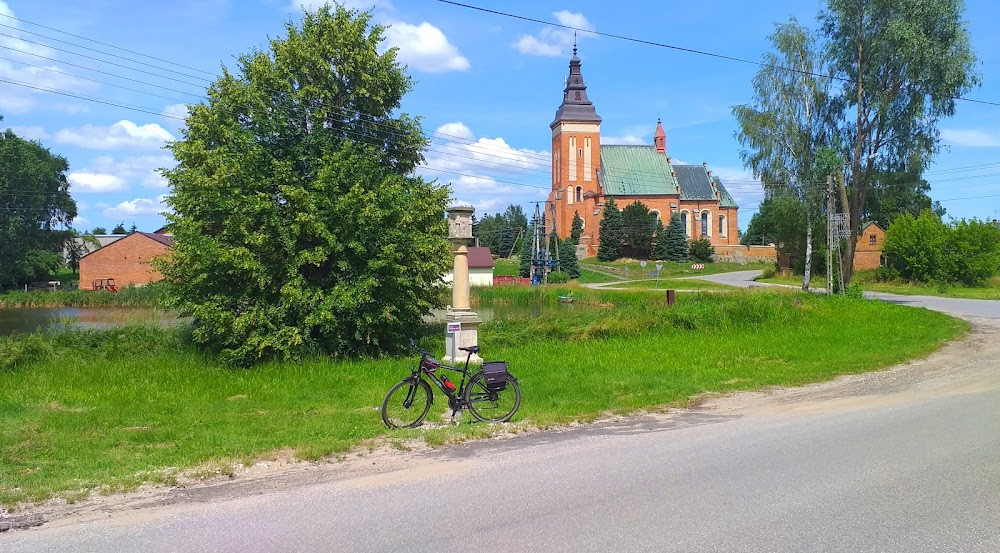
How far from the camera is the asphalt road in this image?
461cm

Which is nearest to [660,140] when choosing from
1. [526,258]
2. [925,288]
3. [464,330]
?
[526,258]

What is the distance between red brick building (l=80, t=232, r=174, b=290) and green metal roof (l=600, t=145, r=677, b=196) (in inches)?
2242

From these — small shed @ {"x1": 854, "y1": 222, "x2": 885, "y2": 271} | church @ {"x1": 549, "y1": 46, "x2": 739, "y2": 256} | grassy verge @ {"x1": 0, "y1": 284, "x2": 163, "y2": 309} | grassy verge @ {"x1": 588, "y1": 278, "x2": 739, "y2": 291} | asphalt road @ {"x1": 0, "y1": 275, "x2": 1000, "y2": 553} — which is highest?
church @ {"x1": 549, "y1": 46, "x2": 739, "y2": 256}

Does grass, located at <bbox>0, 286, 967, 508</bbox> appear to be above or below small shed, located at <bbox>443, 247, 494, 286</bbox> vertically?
below

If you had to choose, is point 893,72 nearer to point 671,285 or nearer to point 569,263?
point 671,285

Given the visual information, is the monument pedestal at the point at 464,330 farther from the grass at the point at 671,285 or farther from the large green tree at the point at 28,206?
the large green tree at the point at 28,206

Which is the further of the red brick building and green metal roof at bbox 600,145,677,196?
green metal roof at bbox 600,145,677,196

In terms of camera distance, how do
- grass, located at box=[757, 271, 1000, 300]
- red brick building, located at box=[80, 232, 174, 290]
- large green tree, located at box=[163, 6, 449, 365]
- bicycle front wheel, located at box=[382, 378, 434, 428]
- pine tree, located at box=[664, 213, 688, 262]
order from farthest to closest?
pine tree, located at box=[664, 213, 688, 262], red brick building, located at box=[80, 232, 174, 290], grass, located at box=[757, 271, 1000, 300], large green tree, located at box=[163, 6, 449, 365], bicycle front wheel, located at box=[382, 378, 434, 428]

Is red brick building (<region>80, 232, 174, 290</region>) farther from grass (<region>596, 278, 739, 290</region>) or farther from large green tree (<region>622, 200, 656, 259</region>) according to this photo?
large green tree (<region>622, 200, 656, 259</region>)

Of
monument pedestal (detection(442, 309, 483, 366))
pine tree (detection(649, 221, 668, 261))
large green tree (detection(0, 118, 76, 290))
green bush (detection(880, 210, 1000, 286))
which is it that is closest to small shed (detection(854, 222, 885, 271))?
green bush (detection(880, 210, 1000, 286))

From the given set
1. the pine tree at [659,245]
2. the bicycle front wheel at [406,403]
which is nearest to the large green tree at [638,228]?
the pine tree at [659,245]

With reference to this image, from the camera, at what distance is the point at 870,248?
2495 inches

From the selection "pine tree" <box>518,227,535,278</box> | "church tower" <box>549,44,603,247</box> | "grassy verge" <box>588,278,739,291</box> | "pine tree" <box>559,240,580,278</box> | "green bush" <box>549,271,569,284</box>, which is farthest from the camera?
"church tower" <box>549,44,603,247</box>

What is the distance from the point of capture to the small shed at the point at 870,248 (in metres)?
62.9
